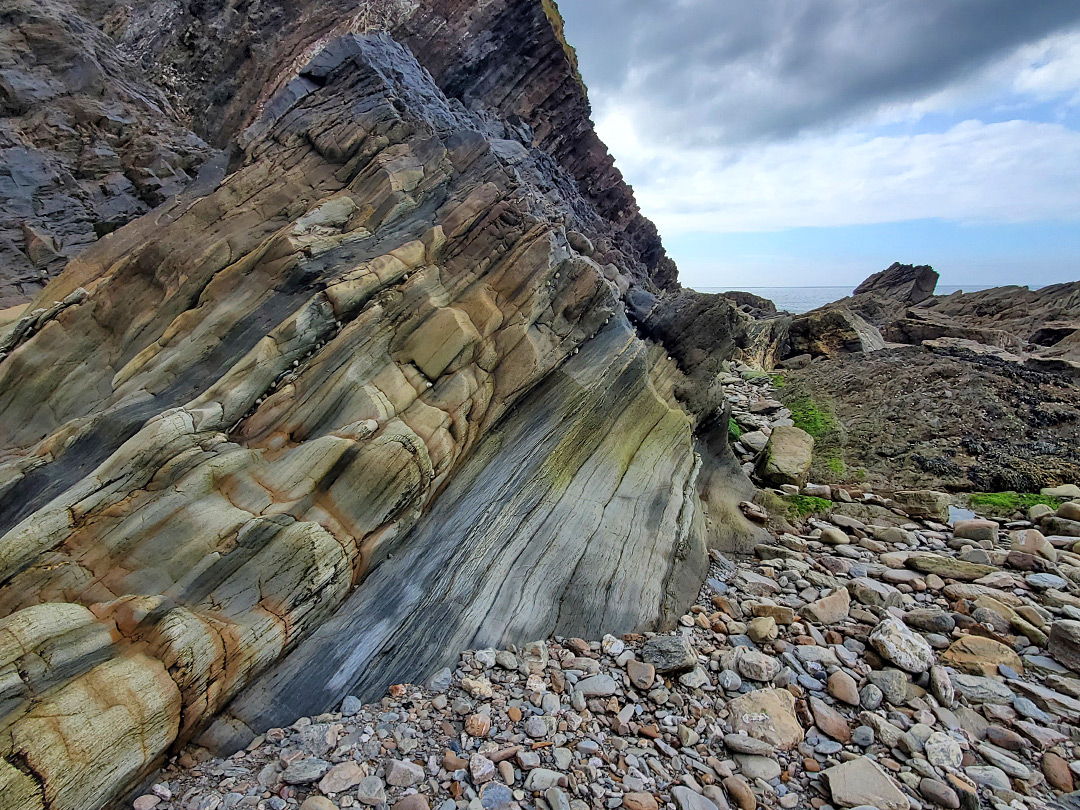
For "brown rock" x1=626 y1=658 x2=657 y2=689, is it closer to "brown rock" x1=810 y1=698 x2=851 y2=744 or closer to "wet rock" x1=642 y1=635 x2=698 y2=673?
"wet rock" x1=642 y1=635 x2=698 y2=673

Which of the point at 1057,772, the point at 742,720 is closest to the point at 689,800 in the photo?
the point at 742,720

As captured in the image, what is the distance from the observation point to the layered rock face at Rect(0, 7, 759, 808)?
5.25m

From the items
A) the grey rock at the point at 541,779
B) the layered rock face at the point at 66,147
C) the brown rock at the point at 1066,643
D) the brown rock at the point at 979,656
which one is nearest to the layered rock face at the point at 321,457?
the grey rock at the point at 541,779

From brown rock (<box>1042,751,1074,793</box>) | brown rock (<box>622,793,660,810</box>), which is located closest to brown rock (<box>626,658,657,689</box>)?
brown rock (<box>622,793,660,810</box>)

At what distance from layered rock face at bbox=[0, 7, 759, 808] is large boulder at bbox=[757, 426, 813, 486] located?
1.22 meters

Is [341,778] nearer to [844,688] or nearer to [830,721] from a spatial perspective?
[830,721]

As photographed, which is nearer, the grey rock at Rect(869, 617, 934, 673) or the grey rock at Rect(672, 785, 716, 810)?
the grey rock at Rect(672, 785, 716, 810)

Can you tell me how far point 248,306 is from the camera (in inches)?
342

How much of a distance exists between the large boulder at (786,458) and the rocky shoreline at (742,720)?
476 centimetres

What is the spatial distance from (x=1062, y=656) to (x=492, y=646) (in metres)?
6.81

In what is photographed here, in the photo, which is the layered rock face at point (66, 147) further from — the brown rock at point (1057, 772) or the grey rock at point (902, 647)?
the brown rock at point (1057, 772)

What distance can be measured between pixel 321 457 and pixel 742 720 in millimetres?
5602

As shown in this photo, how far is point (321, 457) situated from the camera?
671cm

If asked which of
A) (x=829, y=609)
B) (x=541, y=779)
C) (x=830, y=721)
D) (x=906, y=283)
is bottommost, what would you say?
(x=541, y=779)
